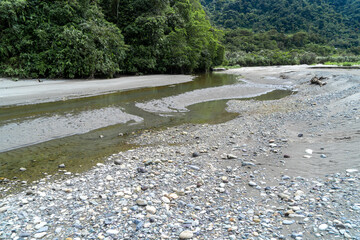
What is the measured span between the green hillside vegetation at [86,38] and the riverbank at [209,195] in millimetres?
21537

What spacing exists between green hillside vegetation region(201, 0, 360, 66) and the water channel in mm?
61536

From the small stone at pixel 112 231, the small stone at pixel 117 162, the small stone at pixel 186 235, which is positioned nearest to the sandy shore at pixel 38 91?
the small stone at pixel 117 162

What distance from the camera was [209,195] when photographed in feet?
14.7

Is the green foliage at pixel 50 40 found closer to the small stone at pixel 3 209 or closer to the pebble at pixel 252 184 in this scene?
the small stone at pixel 3 209

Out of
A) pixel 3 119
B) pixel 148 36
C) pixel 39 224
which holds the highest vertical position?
pixel 148 36

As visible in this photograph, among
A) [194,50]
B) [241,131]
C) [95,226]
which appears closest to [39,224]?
[95,226]

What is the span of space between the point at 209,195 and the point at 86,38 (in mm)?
25581

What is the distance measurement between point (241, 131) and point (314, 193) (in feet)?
16.5

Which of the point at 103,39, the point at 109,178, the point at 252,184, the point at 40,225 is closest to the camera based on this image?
the point at 40,225

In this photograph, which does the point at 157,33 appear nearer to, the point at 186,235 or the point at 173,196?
the point at 173,196

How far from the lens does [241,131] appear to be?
916 centimetres

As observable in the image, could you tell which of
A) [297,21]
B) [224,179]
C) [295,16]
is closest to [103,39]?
[224,179]

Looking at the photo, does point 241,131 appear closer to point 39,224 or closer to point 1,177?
point 39,224

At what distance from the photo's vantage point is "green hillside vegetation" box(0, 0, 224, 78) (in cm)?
2227
